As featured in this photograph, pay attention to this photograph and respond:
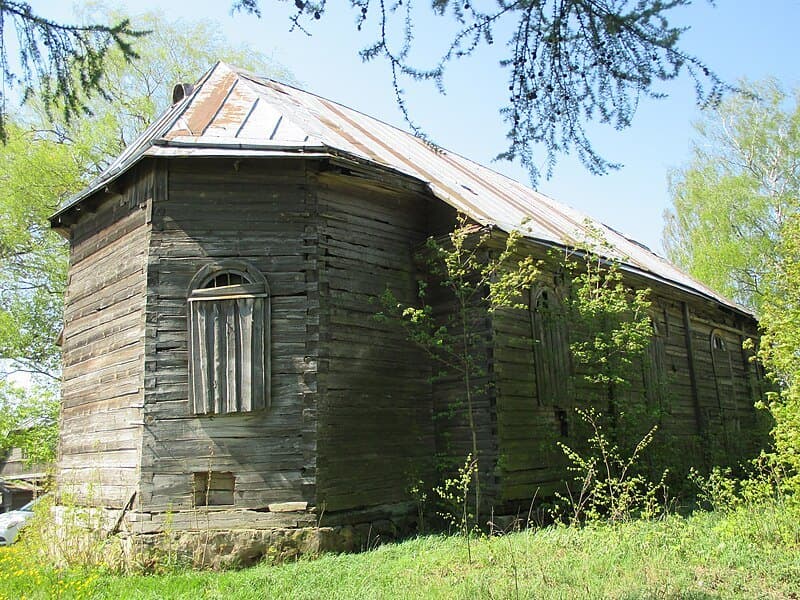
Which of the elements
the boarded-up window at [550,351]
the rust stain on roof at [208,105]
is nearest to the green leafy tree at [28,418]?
the rust stain on roof at [208,105]

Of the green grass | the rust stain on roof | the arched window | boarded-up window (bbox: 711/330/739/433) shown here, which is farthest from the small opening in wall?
boarded-up window (bbox: 711/330/739/433)

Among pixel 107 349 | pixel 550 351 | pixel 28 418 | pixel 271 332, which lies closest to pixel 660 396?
pixel 550 351

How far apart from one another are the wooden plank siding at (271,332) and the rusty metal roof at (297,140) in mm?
407

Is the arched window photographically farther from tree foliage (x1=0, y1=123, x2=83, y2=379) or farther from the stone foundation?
tree foliage (x1=0, y1=123, x2=83, y2=379)

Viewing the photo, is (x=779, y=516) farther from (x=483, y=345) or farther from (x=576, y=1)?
(x=576, y=1)

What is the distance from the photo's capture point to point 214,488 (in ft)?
29.6

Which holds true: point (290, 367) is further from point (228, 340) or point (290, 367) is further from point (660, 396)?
point (660, 396)

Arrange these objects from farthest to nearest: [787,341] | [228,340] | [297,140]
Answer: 1. [297,140]
2. [228,340]
3. [787,341]

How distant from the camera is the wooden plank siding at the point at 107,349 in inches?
377

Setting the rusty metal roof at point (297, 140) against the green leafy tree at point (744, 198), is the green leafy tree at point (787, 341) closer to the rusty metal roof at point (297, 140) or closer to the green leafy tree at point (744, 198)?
the rusty metal roof at point (297, 140)

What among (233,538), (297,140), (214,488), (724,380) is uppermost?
(297,140)

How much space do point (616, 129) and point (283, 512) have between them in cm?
693

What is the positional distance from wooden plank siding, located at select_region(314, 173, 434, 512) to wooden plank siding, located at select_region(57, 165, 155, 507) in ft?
8.57

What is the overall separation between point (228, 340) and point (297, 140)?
315 centimetres
